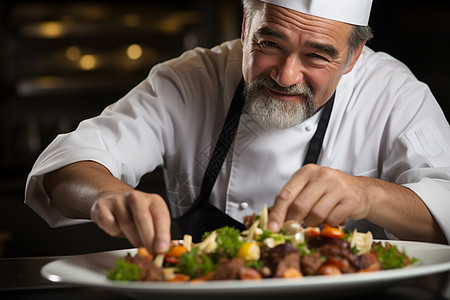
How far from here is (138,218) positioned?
1.00 metres

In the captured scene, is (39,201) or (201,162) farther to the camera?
(201,162)

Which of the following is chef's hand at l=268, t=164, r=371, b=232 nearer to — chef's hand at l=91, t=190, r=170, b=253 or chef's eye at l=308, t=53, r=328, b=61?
chef's hand at l=91, t=190, r=170, b=253

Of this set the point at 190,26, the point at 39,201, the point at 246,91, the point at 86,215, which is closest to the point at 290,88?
the point at 246,91

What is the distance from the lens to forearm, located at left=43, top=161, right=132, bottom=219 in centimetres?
130

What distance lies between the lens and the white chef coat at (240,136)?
63.7 inches

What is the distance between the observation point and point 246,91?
1704 millimetres

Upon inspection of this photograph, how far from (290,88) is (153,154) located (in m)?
0.52

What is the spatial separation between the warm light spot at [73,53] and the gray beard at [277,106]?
3.06m

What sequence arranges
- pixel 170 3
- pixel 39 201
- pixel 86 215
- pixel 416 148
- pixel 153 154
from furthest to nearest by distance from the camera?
pixel 170 3 < pixel 153 154 < pixel 416 148 < pixel 39 201 < pixel 86 215

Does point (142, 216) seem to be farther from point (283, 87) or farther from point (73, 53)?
point (73, 53)

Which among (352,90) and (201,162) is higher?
(352,90)

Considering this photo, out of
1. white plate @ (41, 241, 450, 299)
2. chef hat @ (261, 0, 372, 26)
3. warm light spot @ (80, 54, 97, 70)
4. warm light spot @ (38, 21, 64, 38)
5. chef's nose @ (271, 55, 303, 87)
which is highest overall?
chef hat @ (261, 0, 372, 26)

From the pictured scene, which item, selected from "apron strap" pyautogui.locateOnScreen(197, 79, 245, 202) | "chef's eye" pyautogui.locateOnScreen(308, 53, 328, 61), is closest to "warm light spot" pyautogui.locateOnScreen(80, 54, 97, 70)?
"apron strap" pyautogui.locateOnScreen(197, 79, 245, 202)

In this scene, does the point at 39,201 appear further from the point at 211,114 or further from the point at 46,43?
the point at 46,43
